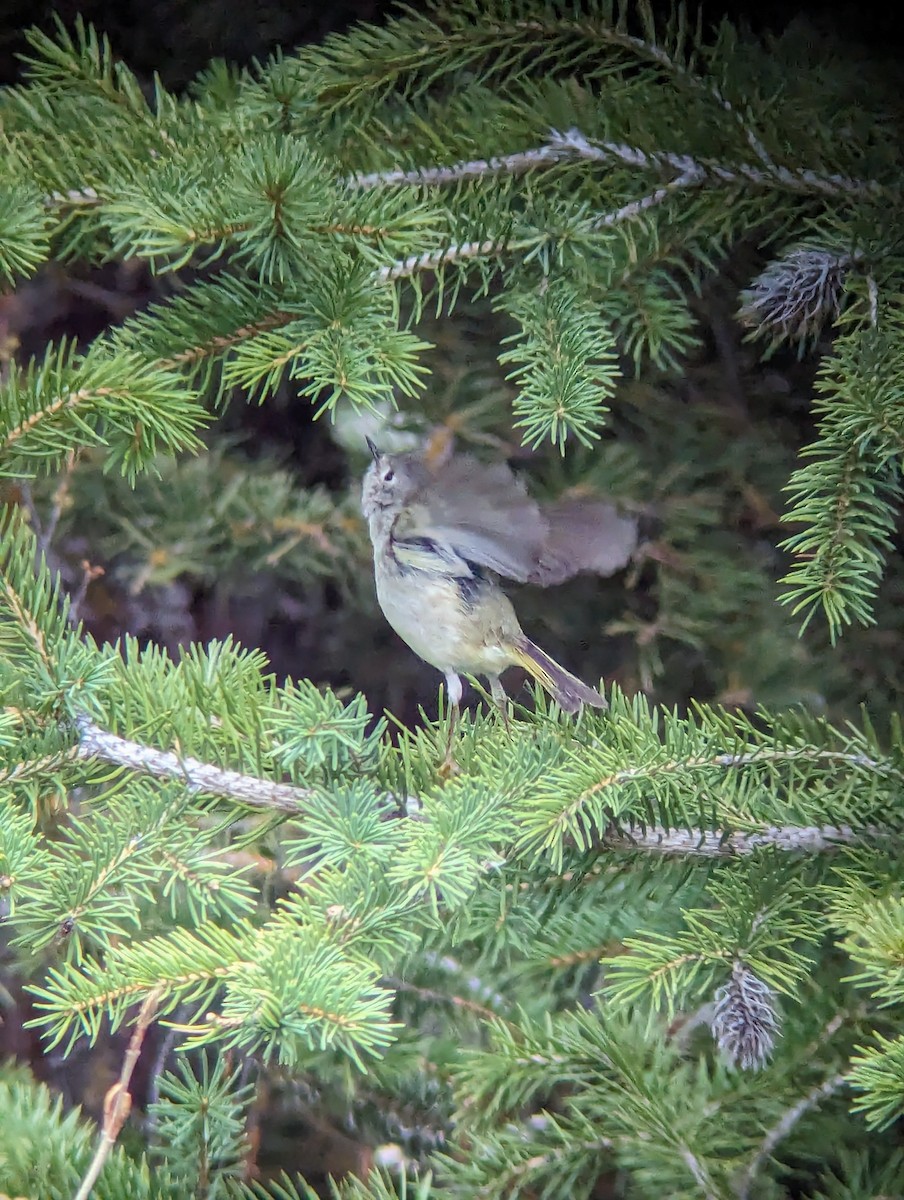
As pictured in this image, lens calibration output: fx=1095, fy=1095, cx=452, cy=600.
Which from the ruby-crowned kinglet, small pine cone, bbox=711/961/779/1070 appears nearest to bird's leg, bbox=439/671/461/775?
the ruby-crowned kinglet

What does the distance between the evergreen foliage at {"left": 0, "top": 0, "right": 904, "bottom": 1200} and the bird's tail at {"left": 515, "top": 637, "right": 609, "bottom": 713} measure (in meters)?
0.04

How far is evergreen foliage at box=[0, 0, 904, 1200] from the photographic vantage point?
0.62 m

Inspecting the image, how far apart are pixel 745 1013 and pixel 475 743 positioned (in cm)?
25

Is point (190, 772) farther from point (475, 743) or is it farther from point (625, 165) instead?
point (625, 165)

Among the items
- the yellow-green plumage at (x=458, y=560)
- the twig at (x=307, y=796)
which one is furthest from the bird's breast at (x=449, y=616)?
the twig at (x=307, y=796)

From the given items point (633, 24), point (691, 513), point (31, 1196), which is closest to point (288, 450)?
point (691, 513)

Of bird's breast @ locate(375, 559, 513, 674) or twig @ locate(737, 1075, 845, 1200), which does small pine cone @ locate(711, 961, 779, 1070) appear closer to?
twig @ locate(737, 1075, 845, 1200)

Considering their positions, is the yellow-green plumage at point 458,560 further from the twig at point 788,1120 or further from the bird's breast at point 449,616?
the twig at point 788,1120

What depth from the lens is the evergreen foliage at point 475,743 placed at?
0.62 metres

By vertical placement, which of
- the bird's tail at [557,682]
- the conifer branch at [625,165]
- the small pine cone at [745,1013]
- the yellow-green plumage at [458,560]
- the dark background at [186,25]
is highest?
the dark background at [186,25]

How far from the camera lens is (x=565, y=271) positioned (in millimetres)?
815

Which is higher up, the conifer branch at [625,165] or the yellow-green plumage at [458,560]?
the conifer branch at [625,165]

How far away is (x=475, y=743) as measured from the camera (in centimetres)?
78

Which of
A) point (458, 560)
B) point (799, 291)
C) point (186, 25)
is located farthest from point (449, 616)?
point (186, 25)
